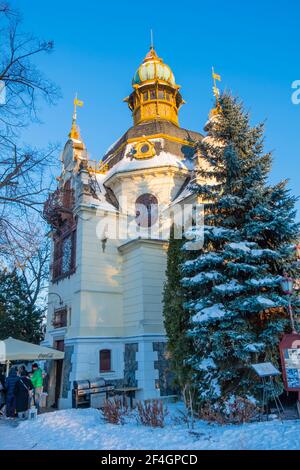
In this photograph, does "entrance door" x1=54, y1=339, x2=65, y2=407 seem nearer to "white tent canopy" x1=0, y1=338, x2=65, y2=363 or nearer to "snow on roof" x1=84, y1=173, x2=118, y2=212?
"white tent canopy" x1=0, y1=338, x2=65, y2=363

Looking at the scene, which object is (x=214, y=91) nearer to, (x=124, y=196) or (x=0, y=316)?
(x=124, y=196)

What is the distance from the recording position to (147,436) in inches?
290

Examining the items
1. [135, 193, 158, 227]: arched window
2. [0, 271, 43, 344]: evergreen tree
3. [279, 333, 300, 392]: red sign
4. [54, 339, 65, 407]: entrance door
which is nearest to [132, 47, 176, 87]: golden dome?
[135, 193, 158, 227]: arched window

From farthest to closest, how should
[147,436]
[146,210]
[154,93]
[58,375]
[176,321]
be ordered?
[154,93] → [146,210] → [58,375] → [176,321] → [147,436]

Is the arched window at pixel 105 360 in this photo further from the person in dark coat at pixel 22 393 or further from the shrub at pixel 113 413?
the shrub at pixel 113 413

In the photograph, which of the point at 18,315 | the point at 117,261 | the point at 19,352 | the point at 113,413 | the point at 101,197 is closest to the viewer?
the point at 113,413

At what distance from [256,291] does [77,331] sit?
877 cm

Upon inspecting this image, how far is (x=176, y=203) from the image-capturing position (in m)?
17.5

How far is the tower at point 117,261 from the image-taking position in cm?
1506

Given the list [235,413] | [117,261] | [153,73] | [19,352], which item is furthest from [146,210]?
[153,73]

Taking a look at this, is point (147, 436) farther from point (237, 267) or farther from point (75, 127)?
point (75, 127)

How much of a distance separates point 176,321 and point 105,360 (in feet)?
18.4

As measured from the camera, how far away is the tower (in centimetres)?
1506

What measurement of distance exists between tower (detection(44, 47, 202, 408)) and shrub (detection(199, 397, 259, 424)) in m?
6.16
